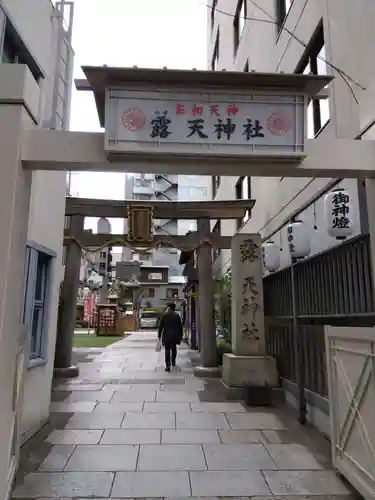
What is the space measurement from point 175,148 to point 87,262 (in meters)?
50.8

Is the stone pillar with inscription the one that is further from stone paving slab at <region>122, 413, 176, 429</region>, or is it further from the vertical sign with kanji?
stone paving slab at <region>122, 413, 176, 429</region>

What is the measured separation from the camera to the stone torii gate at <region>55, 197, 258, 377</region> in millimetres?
11883

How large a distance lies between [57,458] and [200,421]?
2.69m

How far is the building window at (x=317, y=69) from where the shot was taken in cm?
805

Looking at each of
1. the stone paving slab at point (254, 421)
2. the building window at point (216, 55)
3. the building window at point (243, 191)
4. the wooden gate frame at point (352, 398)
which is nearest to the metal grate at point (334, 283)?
the wooden gate frame at point (352, 398)

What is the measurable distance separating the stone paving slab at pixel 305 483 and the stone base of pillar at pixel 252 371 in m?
4.26

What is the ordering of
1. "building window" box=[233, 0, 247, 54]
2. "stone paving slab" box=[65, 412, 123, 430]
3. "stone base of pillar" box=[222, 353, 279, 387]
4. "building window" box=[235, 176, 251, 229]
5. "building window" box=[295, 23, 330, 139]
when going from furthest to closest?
"building window" box=[233, 0, 247, 54], "building window" box=[235, 176, 251, 229], "stone base of pillar" box=[222, 353, 279, 387], "building window" box=[295, 23, 330, 139], "stone paving slab" box=[65, 412, 123, 430]

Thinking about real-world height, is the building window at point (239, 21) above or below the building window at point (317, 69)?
above

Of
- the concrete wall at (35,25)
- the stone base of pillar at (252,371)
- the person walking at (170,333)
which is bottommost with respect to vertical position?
the stone base of pillar at (252,371)

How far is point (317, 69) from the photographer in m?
8.41

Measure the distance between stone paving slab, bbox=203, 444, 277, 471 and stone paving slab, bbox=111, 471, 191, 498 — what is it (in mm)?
533

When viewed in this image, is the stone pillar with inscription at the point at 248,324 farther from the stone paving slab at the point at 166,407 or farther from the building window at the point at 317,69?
the building window at the point at 317,69

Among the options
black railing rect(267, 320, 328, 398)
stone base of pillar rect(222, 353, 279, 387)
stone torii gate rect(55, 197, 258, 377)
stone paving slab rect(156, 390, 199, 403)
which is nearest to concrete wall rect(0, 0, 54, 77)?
stone torii gate rect(55, 197, 258, 377)

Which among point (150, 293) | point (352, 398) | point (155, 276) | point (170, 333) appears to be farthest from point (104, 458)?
point (150, 293)
